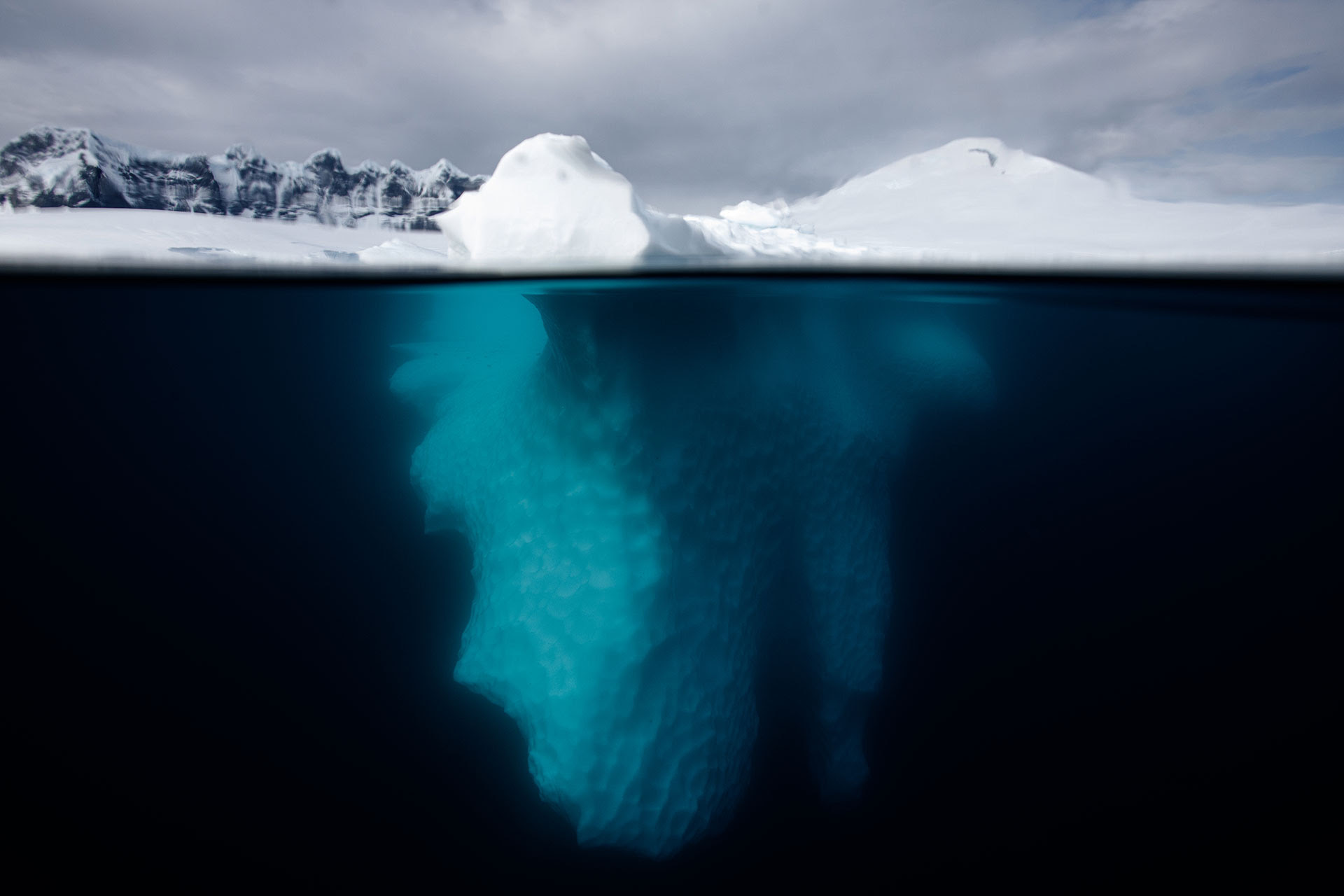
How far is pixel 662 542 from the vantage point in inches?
156

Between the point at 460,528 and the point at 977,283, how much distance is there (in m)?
7.04

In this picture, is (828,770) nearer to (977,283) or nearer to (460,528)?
(460,528)

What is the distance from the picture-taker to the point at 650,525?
13.1 ft

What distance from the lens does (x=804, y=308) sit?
Result: 20.7 feet

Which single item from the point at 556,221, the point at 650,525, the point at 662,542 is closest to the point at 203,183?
the point at 556,221

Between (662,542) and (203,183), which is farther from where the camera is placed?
(203,183)

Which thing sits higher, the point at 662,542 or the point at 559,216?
the point at 559,216

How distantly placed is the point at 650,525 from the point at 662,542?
0.58ft

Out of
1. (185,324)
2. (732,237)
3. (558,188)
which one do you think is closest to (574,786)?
(558,188)

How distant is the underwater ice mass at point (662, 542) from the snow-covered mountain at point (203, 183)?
4.11 m

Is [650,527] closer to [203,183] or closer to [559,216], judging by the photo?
[559,216]

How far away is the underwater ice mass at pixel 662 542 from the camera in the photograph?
3.66m

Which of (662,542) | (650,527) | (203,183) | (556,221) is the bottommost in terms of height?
(662,542)

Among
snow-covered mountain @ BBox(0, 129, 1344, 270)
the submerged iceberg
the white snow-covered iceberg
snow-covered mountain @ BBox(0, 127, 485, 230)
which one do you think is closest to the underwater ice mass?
the submerged iceberg
